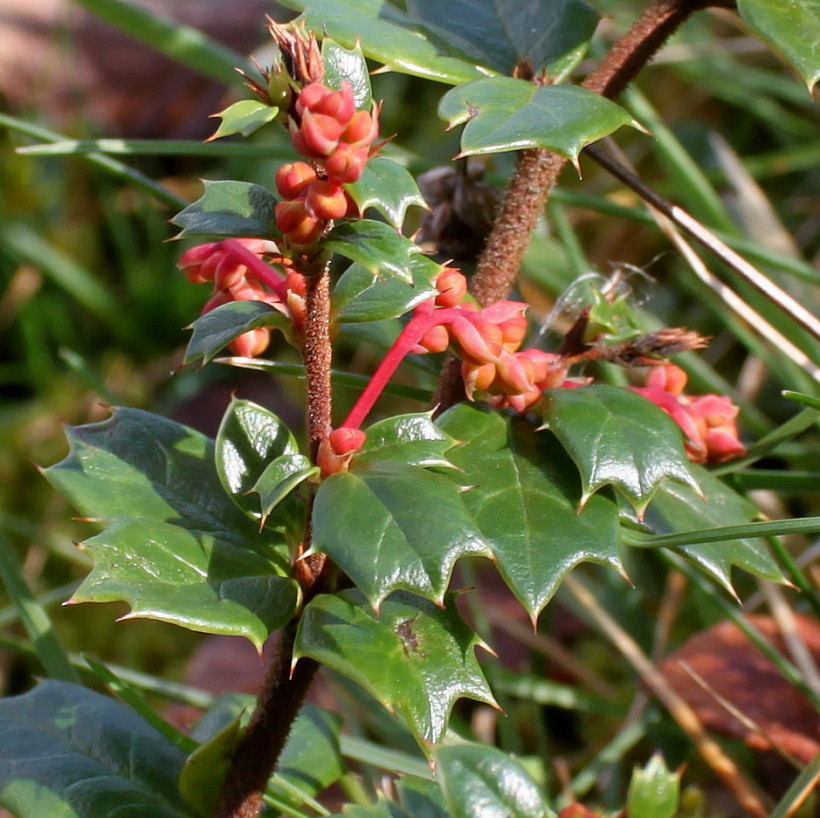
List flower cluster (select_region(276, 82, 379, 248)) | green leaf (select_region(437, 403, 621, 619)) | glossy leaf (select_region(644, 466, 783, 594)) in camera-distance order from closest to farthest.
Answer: flower cluster (select_region(276, 82, 379, 248))
green leaf (select_region(437, 403, 621, 619))
glossy leaf (select_region(644, 466, 783, 594))

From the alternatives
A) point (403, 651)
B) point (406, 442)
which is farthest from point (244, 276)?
point (403, 651)

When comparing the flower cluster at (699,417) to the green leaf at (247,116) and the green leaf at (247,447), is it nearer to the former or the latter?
the green leaf at (247,447)

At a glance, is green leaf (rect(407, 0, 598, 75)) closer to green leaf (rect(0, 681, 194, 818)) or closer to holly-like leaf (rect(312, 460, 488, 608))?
holly-like leaf (rect(312, 460, 488, 608))

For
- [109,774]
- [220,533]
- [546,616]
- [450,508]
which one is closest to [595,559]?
[450,508]

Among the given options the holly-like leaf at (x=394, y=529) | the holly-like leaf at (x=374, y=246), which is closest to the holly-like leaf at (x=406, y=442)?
the holly-like leaf at (x=394, y=529)

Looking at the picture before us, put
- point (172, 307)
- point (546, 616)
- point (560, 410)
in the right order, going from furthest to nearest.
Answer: point (172, 307) < point (546, 616) < point (560, 410)

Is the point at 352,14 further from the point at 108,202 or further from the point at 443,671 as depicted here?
the point at 108,202

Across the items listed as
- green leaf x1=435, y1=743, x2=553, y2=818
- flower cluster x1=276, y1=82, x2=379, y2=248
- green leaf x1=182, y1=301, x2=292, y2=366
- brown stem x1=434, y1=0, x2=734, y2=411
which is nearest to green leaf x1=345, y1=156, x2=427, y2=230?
flower cluster x1=276, y1=82, x2=379, y2=248
